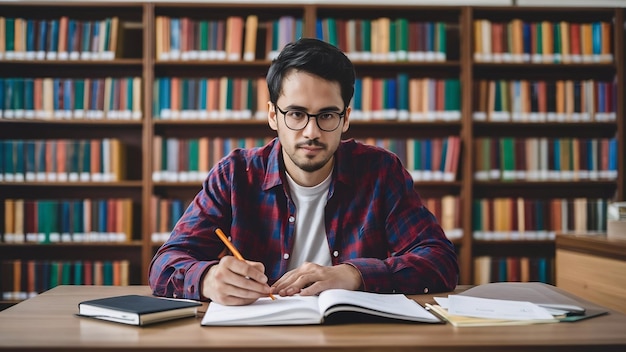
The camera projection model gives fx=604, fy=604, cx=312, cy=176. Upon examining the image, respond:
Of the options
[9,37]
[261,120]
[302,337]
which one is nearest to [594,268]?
[261,120]

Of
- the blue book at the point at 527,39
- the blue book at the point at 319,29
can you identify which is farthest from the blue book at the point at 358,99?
the blue book at the point at 527,39

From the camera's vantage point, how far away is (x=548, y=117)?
3.46 m

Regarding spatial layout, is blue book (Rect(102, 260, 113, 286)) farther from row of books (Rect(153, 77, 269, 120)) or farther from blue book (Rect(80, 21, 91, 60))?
blue book (Rect(80, 21, 91, 60))

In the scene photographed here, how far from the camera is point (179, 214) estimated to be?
3.37 meters

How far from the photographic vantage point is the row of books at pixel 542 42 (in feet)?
11.3

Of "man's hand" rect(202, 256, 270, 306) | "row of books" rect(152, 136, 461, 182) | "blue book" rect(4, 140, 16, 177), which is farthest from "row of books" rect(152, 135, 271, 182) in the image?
"man's hand" rect(202, 256, 270, 306)

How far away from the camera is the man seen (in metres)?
1.52

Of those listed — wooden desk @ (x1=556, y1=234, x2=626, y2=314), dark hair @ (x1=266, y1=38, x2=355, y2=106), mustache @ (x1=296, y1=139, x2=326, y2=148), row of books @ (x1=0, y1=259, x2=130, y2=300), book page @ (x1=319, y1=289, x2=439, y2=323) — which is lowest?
row of books @ (x1=0, y1=259, x2=130, y2=300)

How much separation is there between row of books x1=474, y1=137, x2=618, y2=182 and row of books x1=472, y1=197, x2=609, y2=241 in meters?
0.14

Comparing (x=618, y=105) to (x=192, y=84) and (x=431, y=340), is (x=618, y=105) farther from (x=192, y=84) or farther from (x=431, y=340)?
(x=431, y=340)

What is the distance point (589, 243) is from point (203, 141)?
2.02 meters

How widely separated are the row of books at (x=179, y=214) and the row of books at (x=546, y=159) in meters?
0.23

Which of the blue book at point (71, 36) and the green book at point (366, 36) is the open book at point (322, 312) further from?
the blue book at point (71, 36)

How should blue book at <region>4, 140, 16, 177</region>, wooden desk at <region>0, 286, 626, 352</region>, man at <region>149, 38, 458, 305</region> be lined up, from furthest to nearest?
blue book at <region>4, 140, 16, 177</region>
man at <region>149, 38, 458, 305</region>
wooden desk at <region>0, 286, 626, 352</region>
